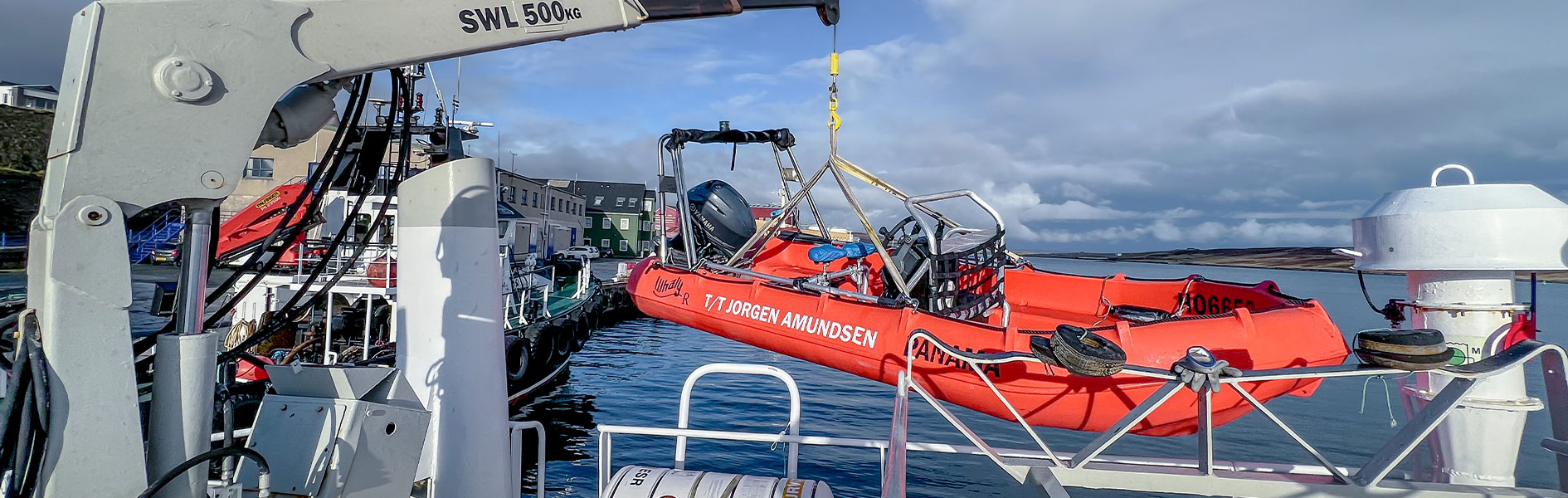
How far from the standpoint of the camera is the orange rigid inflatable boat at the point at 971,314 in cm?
473

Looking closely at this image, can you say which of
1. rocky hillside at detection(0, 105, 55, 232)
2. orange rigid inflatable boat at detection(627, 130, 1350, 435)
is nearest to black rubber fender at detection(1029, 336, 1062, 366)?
orange rigid inflatable boat at detection(627, 130, 1350, 435)

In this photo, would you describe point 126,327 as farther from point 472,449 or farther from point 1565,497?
point 1565,497

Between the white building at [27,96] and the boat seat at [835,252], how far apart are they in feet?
200

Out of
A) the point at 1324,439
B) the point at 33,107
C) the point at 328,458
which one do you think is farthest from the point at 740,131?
the point at 33,107

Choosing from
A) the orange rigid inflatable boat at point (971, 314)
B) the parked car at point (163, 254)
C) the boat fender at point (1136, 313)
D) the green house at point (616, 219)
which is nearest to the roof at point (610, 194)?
the green house at point (616, 219)

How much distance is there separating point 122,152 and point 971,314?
6.33 metres

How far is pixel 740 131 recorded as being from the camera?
27.6 ft

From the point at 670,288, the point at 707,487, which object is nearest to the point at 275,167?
the point at 670,288

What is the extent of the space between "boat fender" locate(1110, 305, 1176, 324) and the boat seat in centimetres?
229

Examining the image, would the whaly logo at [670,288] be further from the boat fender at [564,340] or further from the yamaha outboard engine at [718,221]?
the boat fender at [564,340]

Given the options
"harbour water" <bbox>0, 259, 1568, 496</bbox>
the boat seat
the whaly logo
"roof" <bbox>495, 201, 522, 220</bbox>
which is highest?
"roof" <bbox>495, 201, 522, 220</bbox>

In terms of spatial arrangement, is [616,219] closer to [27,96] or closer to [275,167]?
[275,167]

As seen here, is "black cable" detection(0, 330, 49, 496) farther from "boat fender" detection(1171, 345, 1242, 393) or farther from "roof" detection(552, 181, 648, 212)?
"roof" detection(552, 181, 648, 212)

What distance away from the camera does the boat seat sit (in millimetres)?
7988
